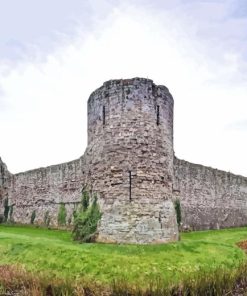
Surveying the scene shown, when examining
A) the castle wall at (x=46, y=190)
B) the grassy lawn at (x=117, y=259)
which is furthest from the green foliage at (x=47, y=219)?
the grassy lawn at (x=117, y=259)

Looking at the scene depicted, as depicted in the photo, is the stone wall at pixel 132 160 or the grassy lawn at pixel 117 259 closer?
the grassy lawn at pixel 117 259

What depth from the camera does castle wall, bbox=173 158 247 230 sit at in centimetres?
2619

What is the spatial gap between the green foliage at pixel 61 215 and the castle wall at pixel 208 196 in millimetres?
6936

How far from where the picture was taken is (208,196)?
28.8 m

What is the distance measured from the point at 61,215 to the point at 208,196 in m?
10.0

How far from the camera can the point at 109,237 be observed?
1485cm

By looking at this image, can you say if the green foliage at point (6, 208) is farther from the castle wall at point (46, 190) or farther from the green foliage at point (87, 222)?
the green foliage at point (87, 222)

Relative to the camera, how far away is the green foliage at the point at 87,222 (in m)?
15.4

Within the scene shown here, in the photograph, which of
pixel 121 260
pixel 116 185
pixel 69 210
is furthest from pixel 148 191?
pixel 69 210

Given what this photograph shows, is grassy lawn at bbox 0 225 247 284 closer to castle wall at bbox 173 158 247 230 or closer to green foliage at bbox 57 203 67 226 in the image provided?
green foliage at bbox 57 203 67 226

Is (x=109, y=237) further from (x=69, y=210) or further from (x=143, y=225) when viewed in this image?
(x=69, y=210)

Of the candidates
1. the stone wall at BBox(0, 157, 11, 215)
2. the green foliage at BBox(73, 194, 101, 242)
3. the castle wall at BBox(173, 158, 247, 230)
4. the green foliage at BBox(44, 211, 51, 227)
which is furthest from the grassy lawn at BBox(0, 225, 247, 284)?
the stone wall at BBox(0, 157, 11, 215)

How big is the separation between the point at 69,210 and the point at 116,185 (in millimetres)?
11130

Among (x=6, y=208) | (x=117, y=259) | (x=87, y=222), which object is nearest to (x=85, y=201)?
(x=87, y=222)
